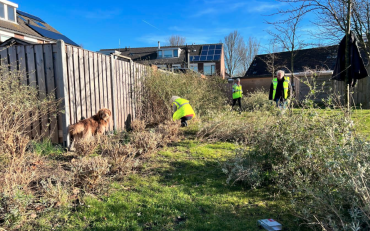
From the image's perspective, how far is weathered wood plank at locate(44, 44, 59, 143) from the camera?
189 inches

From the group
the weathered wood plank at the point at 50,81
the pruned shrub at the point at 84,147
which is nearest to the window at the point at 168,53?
the weathered wood plank at the point at 50,81

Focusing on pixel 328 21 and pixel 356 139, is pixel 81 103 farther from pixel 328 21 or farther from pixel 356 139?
pixel 328 21

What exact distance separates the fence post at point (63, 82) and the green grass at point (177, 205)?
80.2 inches

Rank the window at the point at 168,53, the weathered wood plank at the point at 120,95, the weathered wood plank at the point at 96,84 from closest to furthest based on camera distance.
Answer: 1. the weathered wood plank at the point at 96,84
2. the weathered wood plank at the point at 120,95
3. the window at the point at 168,53

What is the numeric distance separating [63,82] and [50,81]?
33 cm

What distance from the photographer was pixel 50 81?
4871 mm

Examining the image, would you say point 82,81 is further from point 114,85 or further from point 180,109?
point 180,109

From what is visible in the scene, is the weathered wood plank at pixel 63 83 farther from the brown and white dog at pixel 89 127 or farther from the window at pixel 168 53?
the window at pixel 168 53

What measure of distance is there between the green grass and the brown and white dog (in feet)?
5.90

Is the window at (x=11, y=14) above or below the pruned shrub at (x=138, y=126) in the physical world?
above

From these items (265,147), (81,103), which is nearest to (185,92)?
(81,103)

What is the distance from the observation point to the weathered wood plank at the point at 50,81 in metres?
4.80

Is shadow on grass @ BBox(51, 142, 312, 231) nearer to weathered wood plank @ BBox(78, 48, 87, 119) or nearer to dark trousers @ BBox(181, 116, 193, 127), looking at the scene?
weathered wood plank @ BBox(78, 48, 87, 119)

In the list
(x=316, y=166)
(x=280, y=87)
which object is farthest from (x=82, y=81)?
(x=280, y=87)
